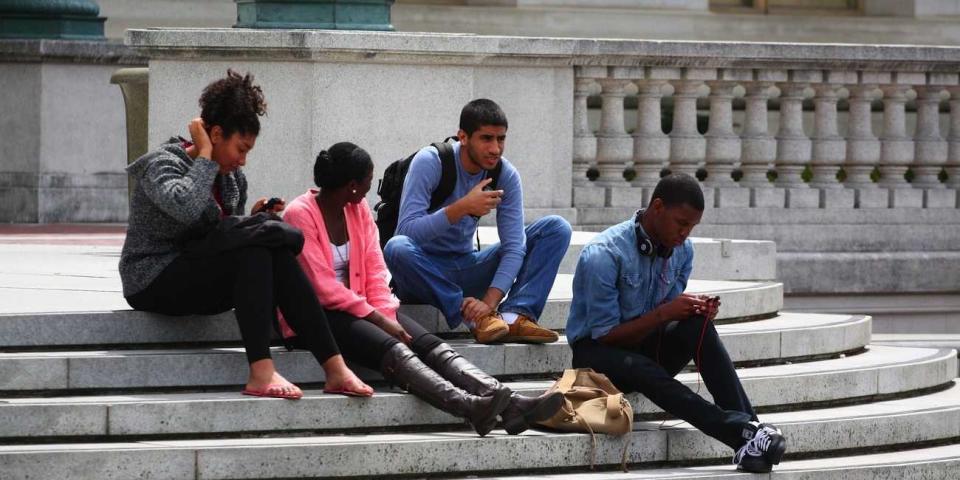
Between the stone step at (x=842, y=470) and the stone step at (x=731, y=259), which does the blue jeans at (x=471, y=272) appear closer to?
the stone step at (x=842, y=470)

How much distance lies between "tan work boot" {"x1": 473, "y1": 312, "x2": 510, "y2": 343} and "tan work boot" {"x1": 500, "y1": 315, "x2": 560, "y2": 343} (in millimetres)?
40

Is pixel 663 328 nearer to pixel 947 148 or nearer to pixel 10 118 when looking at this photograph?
pixel 947 148

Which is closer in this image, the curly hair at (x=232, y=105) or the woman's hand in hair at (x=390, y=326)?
the curly hair at (x=232, y=105)

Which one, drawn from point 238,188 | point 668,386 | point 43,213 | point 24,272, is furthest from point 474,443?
point 43,213

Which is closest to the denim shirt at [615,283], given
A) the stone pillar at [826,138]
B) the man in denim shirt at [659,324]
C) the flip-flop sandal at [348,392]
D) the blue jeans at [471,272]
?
the man in denim shirt at [659,324]

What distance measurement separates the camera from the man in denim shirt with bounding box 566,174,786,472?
7785mm

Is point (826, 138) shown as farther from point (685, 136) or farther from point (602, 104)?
point (602, 104)

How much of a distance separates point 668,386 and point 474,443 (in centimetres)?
80

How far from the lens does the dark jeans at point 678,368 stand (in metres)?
7.74

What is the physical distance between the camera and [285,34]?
35.8 ft

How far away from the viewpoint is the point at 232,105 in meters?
7.73

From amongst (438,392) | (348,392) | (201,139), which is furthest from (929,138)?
(201,139)

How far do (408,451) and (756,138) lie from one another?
5447 mm

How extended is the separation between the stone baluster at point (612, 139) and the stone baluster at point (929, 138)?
6.76 ft
